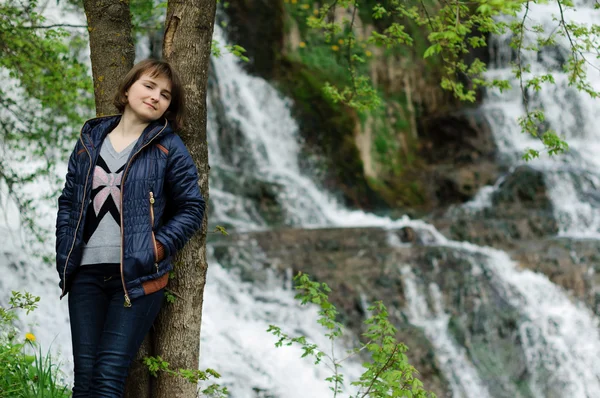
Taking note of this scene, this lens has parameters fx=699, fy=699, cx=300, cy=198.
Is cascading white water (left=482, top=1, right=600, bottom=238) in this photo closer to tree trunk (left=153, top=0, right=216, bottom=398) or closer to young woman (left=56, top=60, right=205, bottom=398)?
tree trunk (left=153, top=0, right=216, bottom=398)

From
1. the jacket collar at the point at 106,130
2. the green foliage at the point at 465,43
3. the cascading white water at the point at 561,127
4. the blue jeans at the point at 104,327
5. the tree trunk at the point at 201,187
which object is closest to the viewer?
the blue jeans at the point at 104,327

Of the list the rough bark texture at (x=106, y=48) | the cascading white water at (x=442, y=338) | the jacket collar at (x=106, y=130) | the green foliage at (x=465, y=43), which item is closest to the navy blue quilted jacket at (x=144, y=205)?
the jacket collar at (x=106, y=130)

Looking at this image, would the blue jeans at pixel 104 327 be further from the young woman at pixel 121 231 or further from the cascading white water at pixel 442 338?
the cascading white water at pixel 442 338

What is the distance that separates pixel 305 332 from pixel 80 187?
4.99 meters

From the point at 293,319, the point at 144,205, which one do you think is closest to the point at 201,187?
the point at 144,205

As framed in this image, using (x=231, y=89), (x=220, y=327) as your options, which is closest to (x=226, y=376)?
(x=220, y=327)

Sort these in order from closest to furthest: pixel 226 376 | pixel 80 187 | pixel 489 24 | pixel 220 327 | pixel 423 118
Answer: pixel 80 187 < pixel 489 24 < pixel 226 376 < pixel 220 327 < pixel 423 118

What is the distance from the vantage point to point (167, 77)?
2898 millimetres

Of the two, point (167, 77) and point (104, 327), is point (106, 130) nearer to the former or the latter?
point (167, 77)

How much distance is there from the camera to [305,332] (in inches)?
293

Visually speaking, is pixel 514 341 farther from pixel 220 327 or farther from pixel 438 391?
pixel 220 327

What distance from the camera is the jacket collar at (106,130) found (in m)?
2.81

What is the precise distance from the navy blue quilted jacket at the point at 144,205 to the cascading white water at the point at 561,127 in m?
9.64

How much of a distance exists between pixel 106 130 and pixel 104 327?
31.6 inches
